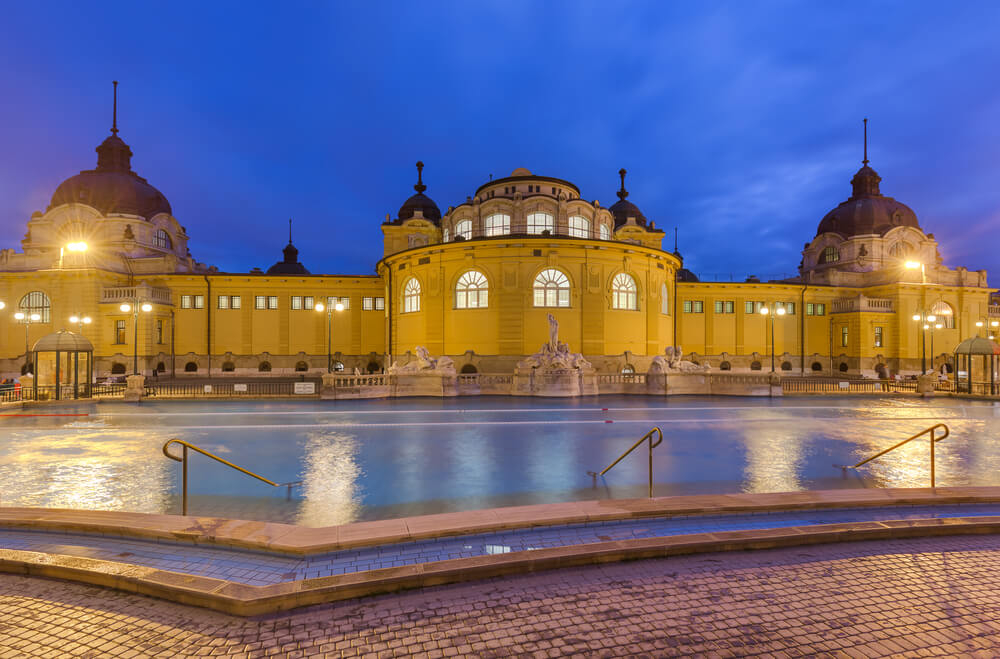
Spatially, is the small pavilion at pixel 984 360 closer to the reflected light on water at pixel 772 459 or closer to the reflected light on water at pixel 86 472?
the reflected light on water at pixel 772 459

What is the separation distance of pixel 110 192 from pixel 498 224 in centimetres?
3648

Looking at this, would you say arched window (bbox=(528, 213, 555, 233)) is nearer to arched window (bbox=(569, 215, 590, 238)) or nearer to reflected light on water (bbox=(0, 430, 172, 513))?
arched window (bbox=(569, 215, 590, 238))

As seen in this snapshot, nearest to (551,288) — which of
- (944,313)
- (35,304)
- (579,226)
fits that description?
(579,226)

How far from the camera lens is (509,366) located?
32438 mm

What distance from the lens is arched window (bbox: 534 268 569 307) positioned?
33.3 m

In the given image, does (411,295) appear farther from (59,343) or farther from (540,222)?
(59,343)

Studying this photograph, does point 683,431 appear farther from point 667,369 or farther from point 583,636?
point 667,369

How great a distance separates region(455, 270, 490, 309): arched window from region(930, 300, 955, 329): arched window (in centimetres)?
4471

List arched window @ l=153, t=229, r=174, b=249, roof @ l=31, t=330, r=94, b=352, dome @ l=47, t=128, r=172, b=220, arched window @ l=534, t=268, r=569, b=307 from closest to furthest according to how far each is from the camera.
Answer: roof @ l=31, t=330, r=94, b=352 → arched window @ l=534, t=268, r=569, b=307 → dome @ l=47, t=128, r=172, b=220 → arched window @ l=153, t=229, r=174, b=249

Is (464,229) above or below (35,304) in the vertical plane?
above

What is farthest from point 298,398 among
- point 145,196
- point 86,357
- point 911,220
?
point 911,220

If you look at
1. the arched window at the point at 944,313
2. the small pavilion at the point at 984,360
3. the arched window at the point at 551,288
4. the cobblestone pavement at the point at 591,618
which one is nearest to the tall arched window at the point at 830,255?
the arched window at the point at 944,313

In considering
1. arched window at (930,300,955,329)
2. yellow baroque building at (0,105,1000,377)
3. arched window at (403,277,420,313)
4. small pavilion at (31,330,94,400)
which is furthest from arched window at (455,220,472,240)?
arched window at (930,300,955,329)

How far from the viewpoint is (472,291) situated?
112 feet
